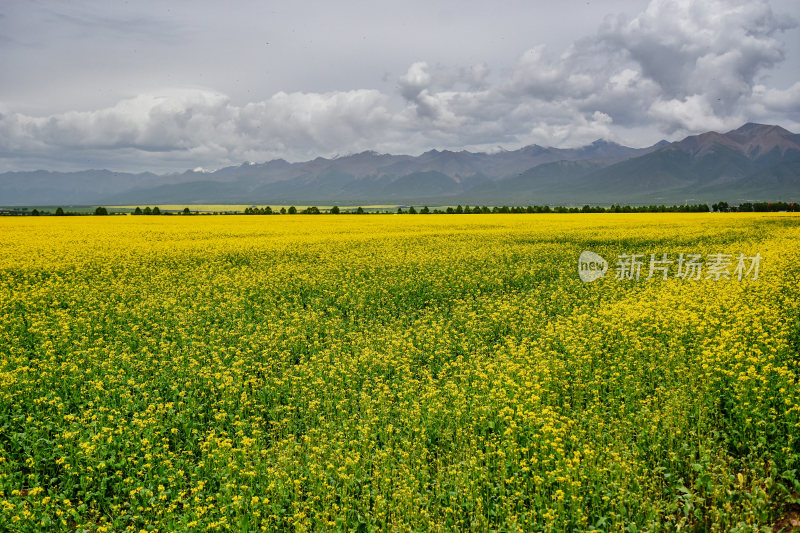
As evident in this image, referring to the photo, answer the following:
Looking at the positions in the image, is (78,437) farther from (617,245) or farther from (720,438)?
(617,245)

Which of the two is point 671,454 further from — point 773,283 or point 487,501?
point 773,283

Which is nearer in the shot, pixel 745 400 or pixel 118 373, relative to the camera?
pixel 745 400

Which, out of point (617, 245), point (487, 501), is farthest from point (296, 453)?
point (617, 245)

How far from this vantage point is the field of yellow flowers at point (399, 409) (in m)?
6.31

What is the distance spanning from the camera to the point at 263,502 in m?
6.22

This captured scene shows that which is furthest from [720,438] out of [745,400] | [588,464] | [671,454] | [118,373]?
[118,373]

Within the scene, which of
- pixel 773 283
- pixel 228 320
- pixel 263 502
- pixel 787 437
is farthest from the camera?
pixel 773 283

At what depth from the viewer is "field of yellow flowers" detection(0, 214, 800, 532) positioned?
6309mm

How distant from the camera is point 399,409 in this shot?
8.71 meters

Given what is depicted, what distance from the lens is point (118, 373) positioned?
10266mm

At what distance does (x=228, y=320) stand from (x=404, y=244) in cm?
1856

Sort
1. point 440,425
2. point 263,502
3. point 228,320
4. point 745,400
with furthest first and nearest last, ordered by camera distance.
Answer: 1. point 228,320
2. point 440,425
3. point 745,400
4. point 263,502

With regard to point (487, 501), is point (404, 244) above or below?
above

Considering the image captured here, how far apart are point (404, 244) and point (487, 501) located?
84.7 feet
